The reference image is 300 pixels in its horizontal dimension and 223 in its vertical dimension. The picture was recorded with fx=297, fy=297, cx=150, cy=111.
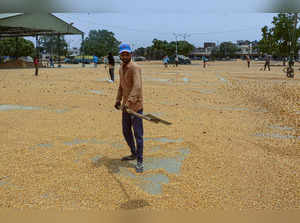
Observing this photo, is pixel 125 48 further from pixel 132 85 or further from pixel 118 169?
pixel 118 169

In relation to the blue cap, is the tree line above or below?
above

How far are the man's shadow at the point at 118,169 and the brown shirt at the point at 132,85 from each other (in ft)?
3.01

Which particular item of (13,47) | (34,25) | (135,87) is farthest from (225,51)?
(135,87)

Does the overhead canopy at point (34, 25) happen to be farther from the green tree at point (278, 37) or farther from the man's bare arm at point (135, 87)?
the green tree at point (278, 37)

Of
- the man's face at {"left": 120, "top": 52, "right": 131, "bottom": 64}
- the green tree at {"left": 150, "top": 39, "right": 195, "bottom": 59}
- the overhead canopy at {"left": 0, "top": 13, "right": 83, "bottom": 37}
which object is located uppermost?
the green tree at {"left": 150, "top": 39, "right": 195, "bottom": 59}

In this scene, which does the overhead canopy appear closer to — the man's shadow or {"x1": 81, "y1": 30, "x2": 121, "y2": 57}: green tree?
the man's shadow

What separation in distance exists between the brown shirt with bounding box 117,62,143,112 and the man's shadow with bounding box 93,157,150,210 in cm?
92

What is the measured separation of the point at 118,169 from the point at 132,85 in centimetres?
119

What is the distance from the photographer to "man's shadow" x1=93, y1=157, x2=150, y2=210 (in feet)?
10.1

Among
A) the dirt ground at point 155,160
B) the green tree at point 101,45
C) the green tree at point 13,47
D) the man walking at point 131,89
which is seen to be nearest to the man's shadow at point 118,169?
the dirt ground at point 155,160

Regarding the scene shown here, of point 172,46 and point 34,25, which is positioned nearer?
point 34,25

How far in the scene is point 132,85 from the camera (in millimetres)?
3920

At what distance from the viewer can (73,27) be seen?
35594mm

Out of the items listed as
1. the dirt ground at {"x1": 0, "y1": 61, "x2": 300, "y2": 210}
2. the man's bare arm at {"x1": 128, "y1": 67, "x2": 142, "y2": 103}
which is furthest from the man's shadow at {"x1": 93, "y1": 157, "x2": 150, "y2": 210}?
the man's bare arm at {"x1": 128, "y1": 67, "x2": 142, "y2": 103}
